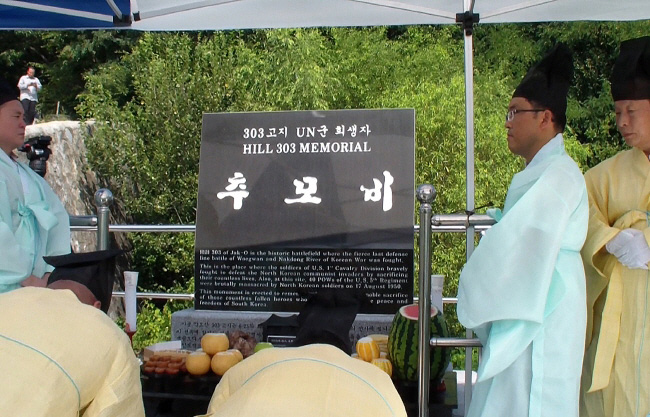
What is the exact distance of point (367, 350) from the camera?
3.08m

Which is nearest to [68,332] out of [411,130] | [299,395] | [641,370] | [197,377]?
[299,395]

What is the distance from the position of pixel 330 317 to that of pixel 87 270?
119 cm

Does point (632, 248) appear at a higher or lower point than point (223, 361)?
higher

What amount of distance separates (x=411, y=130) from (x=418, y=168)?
493cm

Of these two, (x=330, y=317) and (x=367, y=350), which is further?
(x=330, y=317)

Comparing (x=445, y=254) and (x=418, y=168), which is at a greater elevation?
(x=418, y=168)

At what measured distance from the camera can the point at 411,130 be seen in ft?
11.6

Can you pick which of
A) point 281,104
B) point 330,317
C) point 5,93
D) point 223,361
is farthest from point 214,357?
point 281,104

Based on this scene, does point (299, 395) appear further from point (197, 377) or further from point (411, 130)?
point (411, 130)

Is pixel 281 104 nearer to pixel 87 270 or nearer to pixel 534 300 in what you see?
pixel 87 270

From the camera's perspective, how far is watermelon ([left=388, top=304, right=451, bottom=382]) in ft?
9.61

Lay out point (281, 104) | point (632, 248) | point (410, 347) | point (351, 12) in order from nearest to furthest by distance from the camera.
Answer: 1. point (632, 248)
2. point (410, 347)
3. point (351, 12)
4. point (281, 104)

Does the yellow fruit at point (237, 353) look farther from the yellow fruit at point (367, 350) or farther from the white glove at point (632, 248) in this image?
the white glove at point (632, 248)

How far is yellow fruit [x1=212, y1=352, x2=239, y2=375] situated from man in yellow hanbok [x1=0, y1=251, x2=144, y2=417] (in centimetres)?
126
